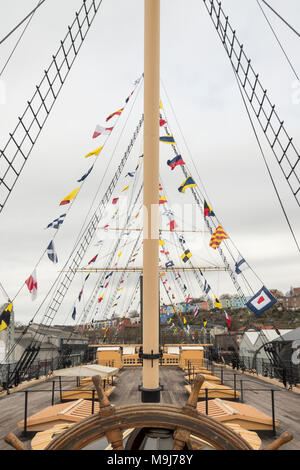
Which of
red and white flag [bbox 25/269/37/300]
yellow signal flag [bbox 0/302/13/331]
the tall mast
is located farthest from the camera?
red and white flag [bbox 25/269/37/300]

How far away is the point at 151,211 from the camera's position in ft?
19.9

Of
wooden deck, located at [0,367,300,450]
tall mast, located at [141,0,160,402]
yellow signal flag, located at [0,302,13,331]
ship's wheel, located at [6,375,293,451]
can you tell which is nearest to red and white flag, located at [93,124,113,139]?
tall mast, located at [141,0,160,402]

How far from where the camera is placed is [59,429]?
18.9 ft

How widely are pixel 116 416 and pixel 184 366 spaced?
66.6 feet

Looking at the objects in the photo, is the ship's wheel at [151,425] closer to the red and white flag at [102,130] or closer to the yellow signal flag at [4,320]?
the yellow signal flag at [4,320]

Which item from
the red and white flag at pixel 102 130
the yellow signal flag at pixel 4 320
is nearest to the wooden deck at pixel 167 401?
the yellow signal flag at pixel 4 320

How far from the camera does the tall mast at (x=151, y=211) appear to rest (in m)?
5.85

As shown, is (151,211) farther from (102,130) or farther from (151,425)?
(102,130)

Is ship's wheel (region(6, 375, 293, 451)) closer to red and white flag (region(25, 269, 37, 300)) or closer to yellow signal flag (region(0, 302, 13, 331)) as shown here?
yellow signal flag (region(0, 302, 13, 331))

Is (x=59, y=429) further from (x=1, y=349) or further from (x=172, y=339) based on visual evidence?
(x=172, y=339)

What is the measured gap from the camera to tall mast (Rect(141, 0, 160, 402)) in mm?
5852

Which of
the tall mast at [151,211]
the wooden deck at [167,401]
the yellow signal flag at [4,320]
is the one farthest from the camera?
the yellow signal flag at [4,320]
